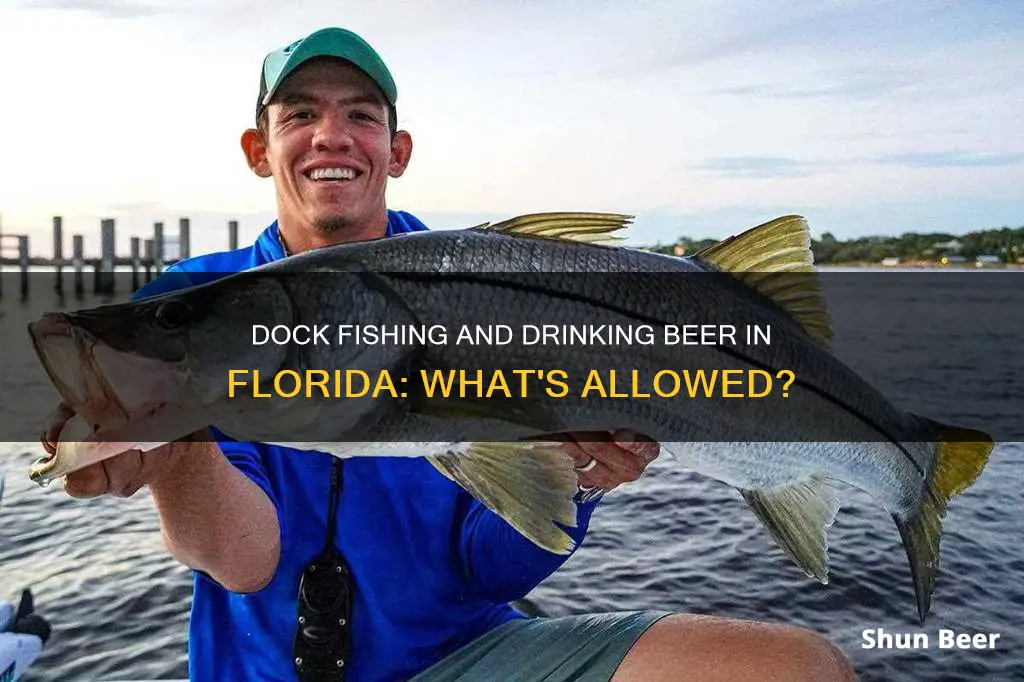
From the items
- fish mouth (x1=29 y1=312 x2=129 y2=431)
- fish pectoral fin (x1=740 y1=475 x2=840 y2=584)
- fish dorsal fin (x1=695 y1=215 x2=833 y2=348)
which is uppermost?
fish dorsal fin (x1=695 y1=215 x2=833 y2=348)

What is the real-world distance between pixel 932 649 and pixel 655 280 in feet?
16.5

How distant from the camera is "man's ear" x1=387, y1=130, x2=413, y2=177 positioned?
303 cm

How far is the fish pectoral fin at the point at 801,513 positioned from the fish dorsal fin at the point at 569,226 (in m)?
0.69

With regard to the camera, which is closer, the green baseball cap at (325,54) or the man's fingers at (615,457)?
the man's fingers at (615,457)

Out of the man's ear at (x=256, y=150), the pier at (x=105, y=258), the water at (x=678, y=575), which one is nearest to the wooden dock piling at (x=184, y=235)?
the pier at (x=105, y=258)

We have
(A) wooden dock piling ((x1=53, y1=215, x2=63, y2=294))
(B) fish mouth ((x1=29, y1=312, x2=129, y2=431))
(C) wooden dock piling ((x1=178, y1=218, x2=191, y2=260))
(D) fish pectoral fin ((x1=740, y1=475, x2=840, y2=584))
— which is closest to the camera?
(B) fish mouth ((x1=29, y1=312, x2=129, y2=431))

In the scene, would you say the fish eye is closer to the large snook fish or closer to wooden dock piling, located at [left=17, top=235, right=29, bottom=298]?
the large snook fish

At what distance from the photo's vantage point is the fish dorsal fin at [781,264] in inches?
72.8

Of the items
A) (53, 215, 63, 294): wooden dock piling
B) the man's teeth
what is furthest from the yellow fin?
(53, 215, 63, 294): wooden dock piling

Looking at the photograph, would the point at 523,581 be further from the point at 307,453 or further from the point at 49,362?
the point at 49,362

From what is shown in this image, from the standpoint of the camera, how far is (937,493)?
2.03 meters

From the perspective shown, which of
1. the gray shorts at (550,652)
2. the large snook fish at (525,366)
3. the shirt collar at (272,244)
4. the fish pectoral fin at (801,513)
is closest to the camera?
the large snook fish at (525,366)

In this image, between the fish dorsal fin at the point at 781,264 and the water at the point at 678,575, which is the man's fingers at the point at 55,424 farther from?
the water at the point at 678,575

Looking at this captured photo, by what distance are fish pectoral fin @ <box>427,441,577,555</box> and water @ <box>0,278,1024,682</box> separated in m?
4.08
